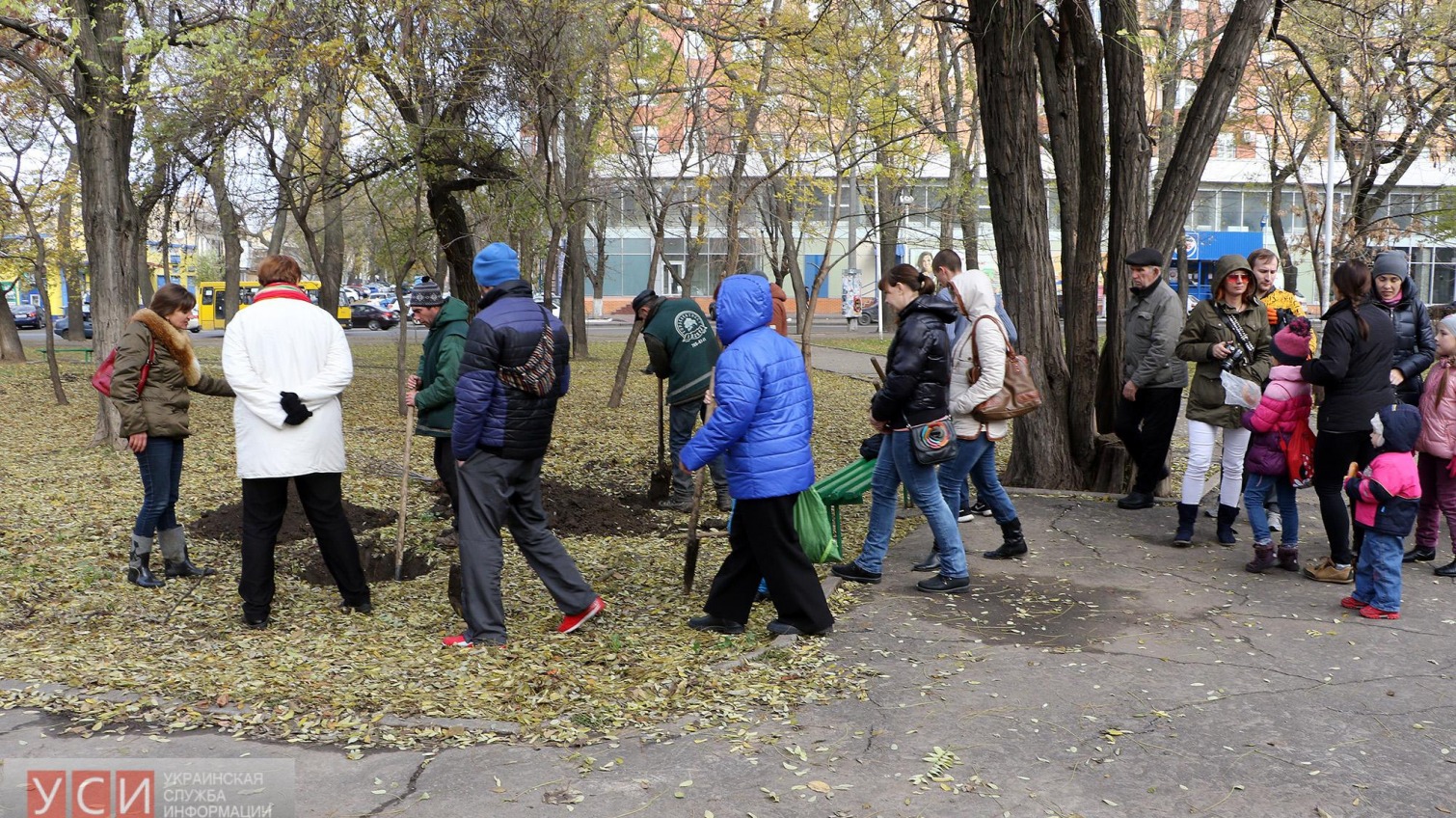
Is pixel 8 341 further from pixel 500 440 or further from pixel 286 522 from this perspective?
pixel 500 440

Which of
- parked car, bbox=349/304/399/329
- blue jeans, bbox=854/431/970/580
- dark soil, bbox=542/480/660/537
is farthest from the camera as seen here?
parked car, bbox=349/304/399/329

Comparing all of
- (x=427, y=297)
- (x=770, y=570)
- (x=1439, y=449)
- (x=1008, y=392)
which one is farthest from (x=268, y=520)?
(x=1439, y=449)

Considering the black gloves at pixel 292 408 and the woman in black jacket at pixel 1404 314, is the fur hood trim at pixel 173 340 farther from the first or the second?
the woman in black jacket at pixel 1404 314

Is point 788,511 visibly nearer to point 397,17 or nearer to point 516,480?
point 516,480

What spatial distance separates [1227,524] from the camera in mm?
7320

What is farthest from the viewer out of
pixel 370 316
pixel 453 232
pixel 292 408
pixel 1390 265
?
pixel 370 316

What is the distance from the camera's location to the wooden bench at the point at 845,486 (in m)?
6.56

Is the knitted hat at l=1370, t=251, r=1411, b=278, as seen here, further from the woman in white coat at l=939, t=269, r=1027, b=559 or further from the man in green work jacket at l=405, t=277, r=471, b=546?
the man in green work jacket at l=405, t=277, r=471, b=546

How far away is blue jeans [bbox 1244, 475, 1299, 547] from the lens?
6.52m

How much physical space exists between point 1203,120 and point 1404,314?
6.64ft

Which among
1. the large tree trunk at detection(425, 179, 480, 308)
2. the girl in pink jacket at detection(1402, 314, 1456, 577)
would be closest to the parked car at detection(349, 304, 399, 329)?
the large tree trunk at detection(425, 179, 480, 308)

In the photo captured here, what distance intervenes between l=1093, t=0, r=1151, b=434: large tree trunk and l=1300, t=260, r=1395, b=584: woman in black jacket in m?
2.85

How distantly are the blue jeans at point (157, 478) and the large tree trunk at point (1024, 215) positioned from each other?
19.0 ft

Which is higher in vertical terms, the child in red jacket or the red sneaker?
the child in red jacket
